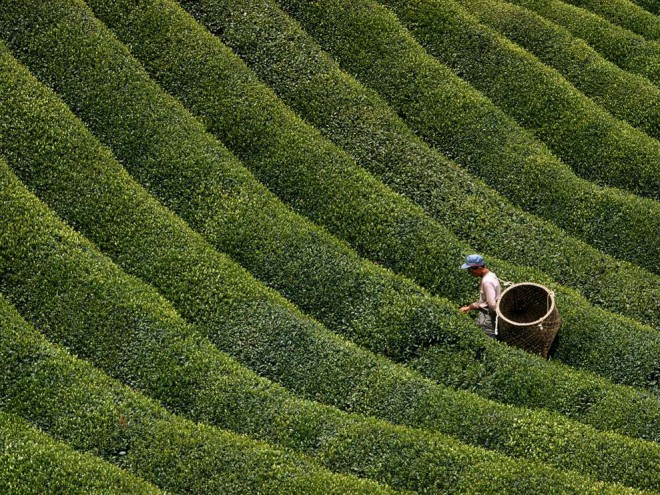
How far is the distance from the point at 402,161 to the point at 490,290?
5664 mm

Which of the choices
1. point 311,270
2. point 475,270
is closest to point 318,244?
point 311,270

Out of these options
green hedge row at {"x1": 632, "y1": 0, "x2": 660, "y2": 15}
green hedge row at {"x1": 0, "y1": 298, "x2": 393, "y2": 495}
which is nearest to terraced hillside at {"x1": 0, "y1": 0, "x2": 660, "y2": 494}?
green hedge row at {"x1": 0, "y1": 298, "x2": 393, "y2": 495}

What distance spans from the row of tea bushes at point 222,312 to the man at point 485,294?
4.43 ft

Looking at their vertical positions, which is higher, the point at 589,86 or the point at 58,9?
the point at 589,86

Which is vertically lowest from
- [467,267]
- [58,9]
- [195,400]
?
[195,400]

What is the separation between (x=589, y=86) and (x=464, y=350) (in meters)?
11.9

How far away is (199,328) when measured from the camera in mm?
20828

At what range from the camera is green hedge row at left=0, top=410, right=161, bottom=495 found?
1641 centimetres

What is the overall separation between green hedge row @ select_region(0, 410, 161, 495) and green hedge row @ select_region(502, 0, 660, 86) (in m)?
20.6

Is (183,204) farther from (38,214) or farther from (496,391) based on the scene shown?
(496,391)

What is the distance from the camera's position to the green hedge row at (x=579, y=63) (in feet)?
95.2

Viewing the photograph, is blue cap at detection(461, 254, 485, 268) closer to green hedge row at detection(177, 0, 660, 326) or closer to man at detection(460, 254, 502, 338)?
man at detection(460, 254, 502, 338)

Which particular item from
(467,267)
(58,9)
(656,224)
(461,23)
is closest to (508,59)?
(461,23)

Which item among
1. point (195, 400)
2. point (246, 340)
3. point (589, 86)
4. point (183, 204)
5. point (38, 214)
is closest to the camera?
point (195, 400)
